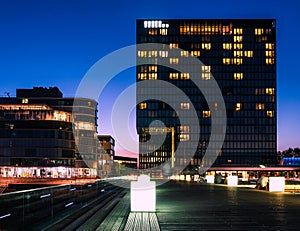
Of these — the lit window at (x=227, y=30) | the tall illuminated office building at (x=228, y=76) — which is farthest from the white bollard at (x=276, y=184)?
the lit window at (x=227, y=30)

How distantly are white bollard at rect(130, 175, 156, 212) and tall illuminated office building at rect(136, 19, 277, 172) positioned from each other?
175355 millimetres

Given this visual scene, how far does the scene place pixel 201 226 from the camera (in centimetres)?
1376

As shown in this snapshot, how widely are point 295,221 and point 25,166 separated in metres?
136

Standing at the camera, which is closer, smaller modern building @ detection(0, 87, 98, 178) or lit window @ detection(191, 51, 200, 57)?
smaller modern building @ detection(0, 87, 98, 178)

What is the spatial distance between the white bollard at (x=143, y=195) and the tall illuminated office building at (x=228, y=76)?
175 meters

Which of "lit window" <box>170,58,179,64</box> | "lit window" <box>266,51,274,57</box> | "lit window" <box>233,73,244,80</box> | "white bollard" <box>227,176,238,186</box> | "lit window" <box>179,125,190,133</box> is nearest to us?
"white bollard" <box>227,176,238,186</box>

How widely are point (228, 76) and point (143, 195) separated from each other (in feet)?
598

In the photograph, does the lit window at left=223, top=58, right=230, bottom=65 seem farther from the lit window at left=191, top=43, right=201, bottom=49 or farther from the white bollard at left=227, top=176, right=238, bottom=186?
the white bollard at left=227, top=176, right=238, bottom=186

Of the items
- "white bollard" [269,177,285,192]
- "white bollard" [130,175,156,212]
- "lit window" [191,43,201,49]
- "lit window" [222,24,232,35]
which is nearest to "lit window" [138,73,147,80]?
"lit window" [191,43,201,49]

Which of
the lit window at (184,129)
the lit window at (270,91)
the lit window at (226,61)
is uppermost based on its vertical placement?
the lit window at (226,61)

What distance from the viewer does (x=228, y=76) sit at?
7746 inches

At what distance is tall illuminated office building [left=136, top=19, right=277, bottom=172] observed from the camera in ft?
631

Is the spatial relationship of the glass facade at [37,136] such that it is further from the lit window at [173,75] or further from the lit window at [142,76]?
the lit window at [173,75]

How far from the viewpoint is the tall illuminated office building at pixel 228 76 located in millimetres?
192375
